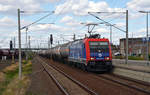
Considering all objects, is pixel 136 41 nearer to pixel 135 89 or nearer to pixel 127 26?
pixel 127 26

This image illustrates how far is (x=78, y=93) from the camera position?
1353cm

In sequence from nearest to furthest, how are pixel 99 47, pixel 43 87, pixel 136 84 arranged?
pixel 136 84 < pixel 43 87 < pixel 99 47

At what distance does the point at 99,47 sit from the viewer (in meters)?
24.7

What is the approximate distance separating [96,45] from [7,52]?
4971 centimetres

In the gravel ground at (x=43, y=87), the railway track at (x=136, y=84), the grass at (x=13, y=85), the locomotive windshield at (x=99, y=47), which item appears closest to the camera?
the railway track at (x=136, y=84)

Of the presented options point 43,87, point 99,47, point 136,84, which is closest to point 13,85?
point 43,87

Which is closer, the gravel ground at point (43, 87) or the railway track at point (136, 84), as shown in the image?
the railway track at point (136, 84)

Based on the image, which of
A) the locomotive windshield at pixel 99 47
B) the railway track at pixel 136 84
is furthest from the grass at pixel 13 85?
the locomotive windshield at pixel 99 47

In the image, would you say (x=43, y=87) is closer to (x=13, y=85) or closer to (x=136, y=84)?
(x=13, y=85)

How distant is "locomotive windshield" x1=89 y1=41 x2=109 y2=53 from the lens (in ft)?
80.6

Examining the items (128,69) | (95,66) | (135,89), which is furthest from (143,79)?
(95,66)

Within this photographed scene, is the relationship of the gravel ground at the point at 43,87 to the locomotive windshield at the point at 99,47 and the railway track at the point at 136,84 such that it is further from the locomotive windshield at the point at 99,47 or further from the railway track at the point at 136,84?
the locomotive windshield at the point at 99,47

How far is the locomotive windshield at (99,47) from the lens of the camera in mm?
24562

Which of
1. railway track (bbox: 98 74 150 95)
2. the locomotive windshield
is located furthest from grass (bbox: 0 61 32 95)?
the locomotive windshield
